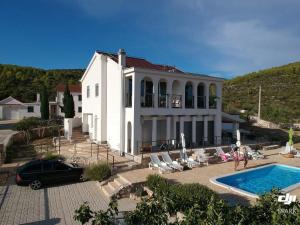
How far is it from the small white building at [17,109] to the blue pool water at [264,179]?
4827cm

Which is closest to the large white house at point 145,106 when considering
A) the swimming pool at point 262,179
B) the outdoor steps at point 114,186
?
the outdoor steps at point 114,186

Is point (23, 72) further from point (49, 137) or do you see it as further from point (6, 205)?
point (6, 205)

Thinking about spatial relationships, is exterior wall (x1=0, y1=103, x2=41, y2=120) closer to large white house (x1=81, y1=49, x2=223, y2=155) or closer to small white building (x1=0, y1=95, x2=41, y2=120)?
small white building (x1=0, y1=95, x2=41, y2=120)

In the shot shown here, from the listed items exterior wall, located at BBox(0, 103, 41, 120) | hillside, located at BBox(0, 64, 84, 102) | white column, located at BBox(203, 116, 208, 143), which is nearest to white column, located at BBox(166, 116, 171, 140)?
white column, located at BBox(203, 116, 208, 143)

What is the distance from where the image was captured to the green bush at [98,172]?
17172 mm

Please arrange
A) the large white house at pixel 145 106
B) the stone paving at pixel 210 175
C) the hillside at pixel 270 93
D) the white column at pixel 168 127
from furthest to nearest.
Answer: the hillside at pixel 270 93, the white column at pixel 168 127, the large white house at pixel 145 106, the stone paving at pixel 210 175

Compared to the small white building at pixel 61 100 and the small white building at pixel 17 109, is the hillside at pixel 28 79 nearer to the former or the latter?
the small white building at pixel 17 109

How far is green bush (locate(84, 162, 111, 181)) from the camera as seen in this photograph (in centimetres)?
1717

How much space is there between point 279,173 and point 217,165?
4.58 metres

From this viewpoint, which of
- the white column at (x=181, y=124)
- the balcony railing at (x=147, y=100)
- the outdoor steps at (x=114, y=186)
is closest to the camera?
the outdoor steps at (x=114, y=186)

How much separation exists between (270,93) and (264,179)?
65.6 metres

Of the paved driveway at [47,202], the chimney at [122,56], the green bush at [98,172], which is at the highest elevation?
the chimney at [122,56]

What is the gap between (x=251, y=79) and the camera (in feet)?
320

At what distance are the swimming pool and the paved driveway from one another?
6586 millimetres
